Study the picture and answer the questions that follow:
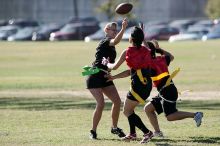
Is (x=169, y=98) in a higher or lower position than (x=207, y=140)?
higher

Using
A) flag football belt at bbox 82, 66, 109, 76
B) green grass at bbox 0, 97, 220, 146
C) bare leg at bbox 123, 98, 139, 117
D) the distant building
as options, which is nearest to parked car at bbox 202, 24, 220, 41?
the distant building

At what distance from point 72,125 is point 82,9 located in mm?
79208

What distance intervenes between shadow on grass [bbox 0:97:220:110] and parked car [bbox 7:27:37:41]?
158ft

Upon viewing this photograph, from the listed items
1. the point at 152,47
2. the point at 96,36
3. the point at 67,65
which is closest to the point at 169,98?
the point at 152,47

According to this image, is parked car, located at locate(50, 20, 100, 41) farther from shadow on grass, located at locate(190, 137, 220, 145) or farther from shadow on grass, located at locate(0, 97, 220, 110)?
shadow on grass, located at locate(190, 137, 220, 145)

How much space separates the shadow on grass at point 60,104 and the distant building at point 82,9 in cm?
6487

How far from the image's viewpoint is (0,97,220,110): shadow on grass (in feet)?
68.9

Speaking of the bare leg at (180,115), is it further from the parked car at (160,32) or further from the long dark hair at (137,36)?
the parked car at (160,32)

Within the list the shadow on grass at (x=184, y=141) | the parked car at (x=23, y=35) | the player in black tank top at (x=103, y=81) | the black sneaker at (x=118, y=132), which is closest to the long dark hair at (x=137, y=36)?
the player in black tank top at (x=103, y=81)

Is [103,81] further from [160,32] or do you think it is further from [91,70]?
[160,32]

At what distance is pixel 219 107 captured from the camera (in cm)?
2039

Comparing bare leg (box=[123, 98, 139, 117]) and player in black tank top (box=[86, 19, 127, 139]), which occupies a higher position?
player in black tank top (box=[86, 19, 127, 139])

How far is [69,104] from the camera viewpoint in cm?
2219

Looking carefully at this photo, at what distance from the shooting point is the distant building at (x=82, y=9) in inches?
3565
